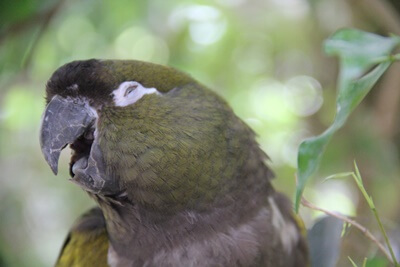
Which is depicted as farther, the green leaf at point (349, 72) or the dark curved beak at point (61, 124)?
the dark curved beak at point (61, 124)

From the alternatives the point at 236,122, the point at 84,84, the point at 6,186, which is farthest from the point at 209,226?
the point at 6,186

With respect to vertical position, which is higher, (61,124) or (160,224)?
(61,124)

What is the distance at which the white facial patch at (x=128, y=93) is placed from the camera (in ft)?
2.94

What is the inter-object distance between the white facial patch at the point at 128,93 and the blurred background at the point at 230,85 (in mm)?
835

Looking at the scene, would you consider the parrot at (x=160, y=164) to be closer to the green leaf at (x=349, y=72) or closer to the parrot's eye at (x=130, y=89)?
the parrot's eye at (x=130, y=89)

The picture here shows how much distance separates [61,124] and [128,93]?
0.12 metres

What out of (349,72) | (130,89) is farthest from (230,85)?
(349,72)

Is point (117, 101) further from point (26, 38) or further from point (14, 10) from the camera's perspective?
point (26, 38)

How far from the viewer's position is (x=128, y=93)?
91cm

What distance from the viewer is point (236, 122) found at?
1033 mm

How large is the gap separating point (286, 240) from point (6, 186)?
4.63 ft

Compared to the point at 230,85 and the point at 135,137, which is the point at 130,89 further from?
the point at 230,85

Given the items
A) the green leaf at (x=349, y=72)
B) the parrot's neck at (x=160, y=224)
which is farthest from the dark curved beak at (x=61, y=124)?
the green leaf at (x=349, y=72)

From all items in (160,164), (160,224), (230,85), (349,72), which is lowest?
(230,85)
